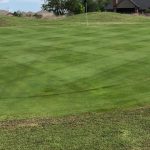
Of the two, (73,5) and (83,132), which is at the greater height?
(83,132)

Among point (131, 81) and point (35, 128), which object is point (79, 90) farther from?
point (35, 128)

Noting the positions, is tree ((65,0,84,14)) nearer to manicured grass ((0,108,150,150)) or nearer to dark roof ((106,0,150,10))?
dark roof ((106,0,150,10))

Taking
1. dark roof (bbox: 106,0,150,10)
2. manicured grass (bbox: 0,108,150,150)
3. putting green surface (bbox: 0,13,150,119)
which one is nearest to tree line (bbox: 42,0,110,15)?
dark roof (bbox: 106,0,150,10)

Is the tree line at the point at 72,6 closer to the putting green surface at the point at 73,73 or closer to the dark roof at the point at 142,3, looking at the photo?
the dark roof at the point at 142,3

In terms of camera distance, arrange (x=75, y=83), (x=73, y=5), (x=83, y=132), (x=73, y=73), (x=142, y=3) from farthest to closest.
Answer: (x=73, y=5) < (x=142, y=3) < (x=73, y=73) < (x=75, y=83) < (x=83, y=132)

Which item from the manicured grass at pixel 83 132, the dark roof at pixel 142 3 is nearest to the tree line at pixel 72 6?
the dark roof at pixel 142 3

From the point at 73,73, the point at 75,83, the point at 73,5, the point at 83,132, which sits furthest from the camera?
the point at 73,5

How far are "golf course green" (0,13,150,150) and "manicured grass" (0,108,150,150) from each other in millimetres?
23

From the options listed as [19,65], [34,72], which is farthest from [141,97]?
[19,65]

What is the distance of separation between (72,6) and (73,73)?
84580 mm

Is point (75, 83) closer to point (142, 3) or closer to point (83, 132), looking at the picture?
point (83, 132)

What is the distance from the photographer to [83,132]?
1104 cm

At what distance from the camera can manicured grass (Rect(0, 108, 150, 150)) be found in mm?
10055

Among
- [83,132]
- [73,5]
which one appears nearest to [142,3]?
[73,5]
